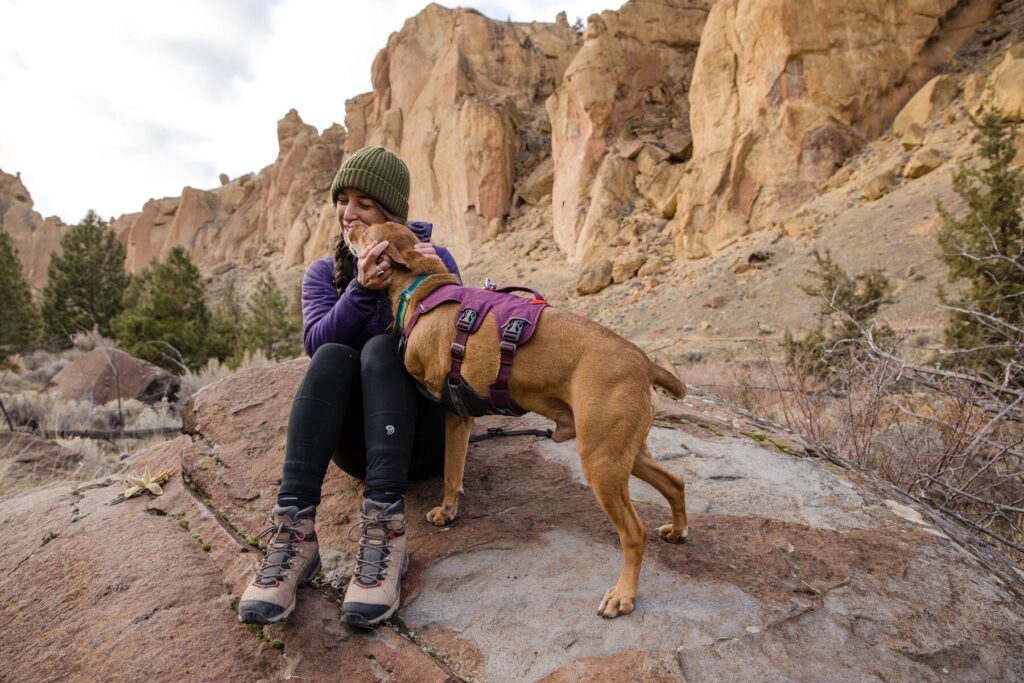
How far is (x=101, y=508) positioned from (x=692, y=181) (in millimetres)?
21810

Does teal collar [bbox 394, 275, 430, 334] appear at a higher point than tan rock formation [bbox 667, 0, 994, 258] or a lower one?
lower

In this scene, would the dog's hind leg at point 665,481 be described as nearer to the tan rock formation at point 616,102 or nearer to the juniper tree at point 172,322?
the juniper tree at point 172,322

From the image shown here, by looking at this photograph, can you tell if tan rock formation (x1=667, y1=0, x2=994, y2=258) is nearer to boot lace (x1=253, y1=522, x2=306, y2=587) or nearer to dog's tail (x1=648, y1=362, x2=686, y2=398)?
dog's tail (x1=648, y1=362, x2=686, y2=398)

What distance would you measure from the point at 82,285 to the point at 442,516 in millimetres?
23865

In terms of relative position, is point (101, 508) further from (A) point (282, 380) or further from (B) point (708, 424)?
(B) point (708, 424)

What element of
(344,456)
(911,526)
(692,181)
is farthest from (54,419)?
(692,181)

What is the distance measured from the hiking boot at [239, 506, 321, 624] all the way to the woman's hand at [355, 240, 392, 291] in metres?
1.10

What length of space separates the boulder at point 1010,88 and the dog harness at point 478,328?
17498 mm

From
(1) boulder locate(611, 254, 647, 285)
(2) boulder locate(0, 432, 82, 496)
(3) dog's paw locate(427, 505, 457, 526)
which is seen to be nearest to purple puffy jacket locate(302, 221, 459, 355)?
(3) dog's paw locate(427, 505, 457, 526)

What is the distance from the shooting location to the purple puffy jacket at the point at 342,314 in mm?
2711

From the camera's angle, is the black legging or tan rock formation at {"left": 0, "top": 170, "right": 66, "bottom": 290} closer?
the black legging

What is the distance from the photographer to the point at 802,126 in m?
18.8

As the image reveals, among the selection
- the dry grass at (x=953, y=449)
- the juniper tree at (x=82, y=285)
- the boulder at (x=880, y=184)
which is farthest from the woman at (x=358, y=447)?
the juniper tree at (x=82, y=285)

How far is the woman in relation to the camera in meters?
2.03
